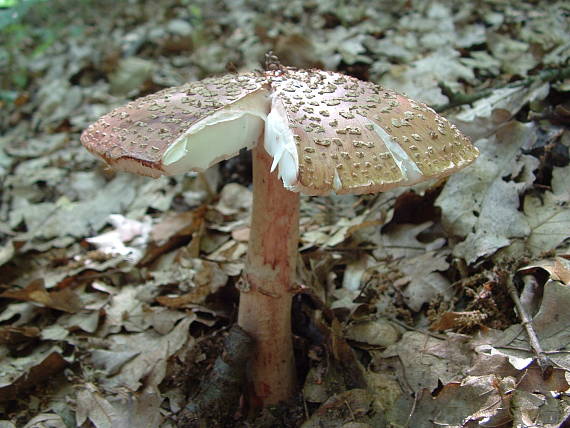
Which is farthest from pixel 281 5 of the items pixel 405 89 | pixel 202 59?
pixel 405 89

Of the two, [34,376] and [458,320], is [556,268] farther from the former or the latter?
[34,376]

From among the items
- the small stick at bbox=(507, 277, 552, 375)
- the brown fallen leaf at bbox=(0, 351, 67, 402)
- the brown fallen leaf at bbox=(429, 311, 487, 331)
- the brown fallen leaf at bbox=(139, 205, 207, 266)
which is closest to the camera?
the small stick at bbox=(507, 277, 552, 375)

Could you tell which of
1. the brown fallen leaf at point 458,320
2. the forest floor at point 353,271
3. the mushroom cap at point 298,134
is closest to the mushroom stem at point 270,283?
the forest floor at point 353,271

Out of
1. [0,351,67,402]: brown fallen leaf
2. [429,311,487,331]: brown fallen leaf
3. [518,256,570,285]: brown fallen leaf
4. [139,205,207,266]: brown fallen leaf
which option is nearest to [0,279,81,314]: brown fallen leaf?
[0,351,67,402]: brown fallen leaf

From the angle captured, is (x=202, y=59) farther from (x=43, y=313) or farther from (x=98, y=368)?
(x=98, y=368)

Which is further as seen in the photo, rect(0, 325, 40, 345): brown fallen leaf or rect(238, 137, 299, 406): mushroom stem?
rect(0, 325, 40, 345): brown fallen leaf

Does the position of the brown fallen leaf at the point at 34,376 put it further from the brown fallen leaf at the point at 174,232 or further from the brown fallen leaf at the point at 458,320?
the brown fallen leaf at the point at 458,320

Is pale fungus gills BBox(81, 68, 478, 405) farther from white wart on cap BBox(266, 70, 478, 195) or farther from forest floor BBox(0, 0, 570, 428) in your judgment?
forest floor BBox(0, 0, 570, 428)

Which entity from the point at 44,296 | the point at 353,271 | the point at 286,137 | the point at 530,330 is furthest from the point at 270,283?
the point at 44,296
